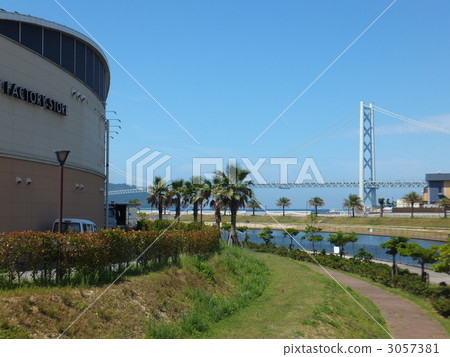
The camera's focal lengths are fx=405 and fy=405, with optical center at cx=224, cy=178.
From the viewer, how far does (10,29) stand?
22688mm

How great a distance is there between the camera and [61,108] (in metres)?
24.2

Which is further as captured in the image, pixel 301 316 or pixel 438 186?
pixel 438 186

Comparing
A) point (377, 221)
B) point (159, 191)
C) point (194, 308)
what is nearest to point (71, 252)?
point (194, 308)

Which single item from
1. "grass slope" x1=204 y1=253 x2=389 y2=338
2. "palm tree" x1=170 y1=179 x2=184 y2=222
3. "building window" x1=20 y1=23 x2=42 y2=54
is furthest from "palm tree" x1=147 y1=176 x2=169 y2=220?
"grass slope" x1=204 y1=253 x2=389 y2=338

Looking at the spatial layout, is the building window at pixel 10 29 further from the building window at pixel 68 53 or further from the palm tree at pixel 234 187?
the palm tree at pixel 234 187

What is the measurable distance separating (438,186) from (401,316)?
127 meters

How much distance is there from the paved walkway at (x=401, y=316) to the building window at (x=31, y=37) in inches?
952

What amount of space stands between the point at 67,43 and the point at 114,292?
66.9 ft

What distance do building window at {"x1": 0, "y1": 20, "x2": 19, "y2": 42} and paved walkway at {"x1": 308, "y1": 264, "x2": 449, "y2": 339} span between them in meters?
24.6

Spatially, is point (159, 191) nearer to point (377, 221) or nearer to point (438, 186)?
point (377, 221)

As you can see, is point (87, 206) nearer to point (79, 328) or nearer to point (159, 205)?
point (79, 328)

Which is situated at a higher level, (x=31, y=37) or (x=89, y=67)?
(x=89, y=67)

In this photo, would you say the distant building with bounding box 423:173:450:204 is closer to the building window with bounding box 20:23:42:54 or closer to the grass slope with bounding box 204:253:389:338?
the grass slope with bounding box 204:253:389:338
